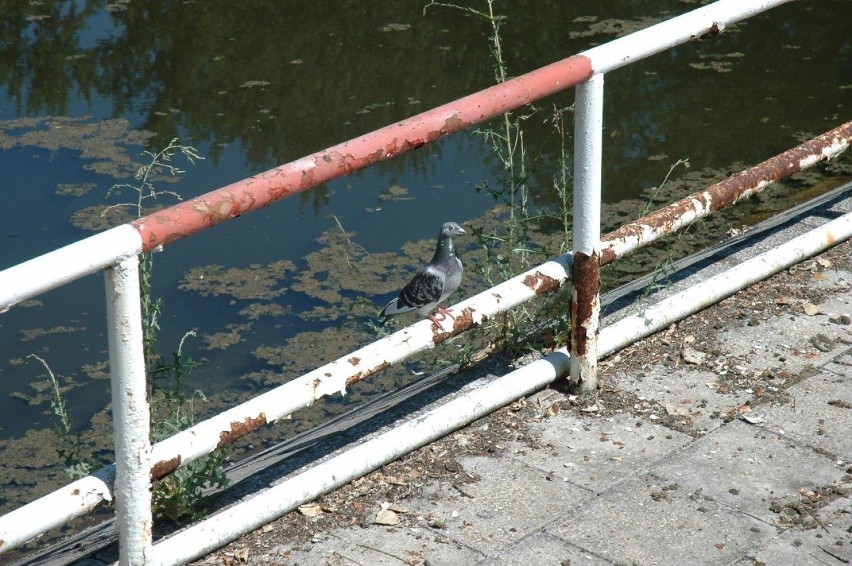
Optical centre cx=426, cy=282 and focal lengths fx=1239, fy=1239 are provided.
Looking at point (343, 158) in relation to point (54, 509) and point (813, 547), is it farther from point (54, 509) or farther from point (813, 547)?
point (813, 547)

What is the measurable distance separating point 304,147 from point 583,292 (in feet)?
13.0

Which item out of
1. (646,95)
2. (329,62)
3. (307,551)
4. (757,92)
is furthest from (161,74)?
(307,551)

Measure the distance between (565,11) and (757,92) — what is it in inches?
67.3

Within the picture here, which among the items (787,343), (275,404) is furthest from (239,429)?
(787,343)

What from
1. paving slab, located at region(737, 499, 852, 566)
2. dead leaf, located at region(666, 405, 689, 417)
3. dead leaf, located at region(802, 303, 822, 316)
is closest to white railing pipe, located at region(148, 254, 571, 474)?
dead leaf, located at region(666, 405, 689, 417)

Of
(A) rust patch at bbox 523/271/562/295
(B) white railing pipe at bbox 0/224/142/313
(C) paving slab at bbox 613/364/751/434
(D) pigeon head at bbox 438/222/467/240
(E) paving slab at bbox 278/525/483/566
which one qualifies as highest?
(B) white railing pipe at bbox 0/224/142/313

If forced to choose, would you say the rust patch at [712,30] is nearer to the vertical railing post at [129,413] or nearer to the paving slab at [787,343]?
the paving slab at [787,343]

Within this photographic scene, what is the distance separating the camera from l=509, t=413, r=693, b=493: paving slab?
10.2ft

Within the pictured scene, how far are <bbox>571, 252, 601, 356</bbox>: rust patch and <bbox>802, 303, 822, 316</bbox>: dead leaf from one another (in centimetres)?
93

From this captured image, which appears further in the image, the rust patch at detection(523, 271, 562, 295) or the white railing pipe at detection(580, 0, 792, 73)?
the rust patch at detection(523, 271, 562, 295)

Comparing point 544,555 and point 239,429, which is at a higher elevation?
point 239,429

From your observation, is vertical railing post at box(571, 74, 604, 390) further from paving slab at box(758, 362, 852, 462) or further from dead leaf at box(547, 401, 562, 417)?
paving slab at box(758, 362, 852, 462)

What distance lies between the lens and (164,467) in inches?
102

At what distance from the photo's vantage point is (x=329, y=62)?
8.08 metres
